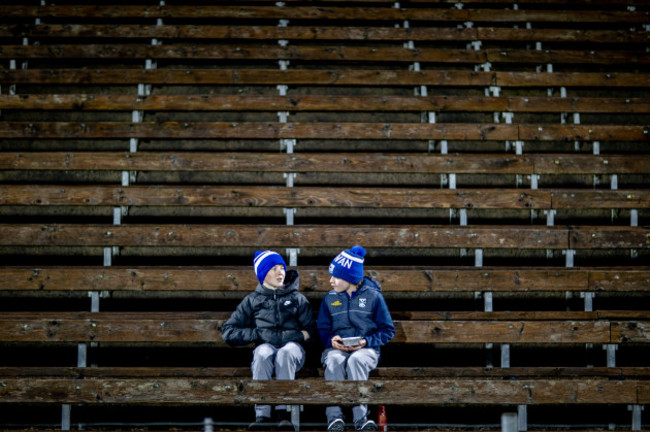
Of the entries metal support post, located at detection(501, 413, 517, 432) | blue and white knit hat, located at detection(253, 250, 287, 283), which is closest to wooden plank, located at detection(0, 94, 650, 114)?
blue and white knit hat, located at detection(253, 250, 287, 283)

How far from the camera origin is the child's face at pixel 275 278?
2.91 metres

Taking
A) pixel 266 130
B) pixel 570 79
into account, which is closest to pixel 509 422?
pixel 266 130

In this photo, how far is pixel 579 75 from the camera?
14.8ft

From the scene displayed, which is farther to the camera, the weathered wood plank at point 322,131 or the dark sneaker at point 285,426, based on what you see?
the weathered wood plank at point 322,131

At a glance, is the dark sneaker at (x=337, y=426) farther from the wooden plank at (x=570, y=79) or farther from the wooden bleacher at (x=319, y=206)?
the wooden plank at (x=570, y=79)

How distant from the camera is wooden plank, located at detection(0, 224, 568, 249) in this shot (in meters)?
3.51

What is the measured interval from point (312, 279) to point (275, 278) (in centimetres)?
49

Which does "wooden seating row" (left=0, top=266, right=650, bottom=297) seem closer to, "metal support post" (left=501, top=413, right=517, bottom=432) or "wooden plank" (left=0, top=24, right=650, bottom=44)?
"metal support post" (left=501, top=413, right=517, bottom=432)

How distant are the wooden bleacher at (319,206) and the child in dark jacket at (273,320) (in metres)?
0.21

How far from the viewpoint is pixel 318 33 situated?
16.0ft

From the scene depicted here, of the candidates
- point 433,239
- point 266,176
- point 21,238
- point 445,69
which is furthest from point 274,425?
point 445,69

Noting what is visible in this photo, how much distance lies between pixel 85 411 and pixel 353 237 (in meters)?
1.94

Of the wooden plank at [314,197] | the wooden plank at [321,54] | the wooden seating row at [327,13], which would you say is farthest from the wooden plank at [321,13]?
the wooden plank at [314,197]

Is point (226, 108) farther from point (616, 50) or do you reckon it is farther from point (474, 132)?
point (616, 50)
